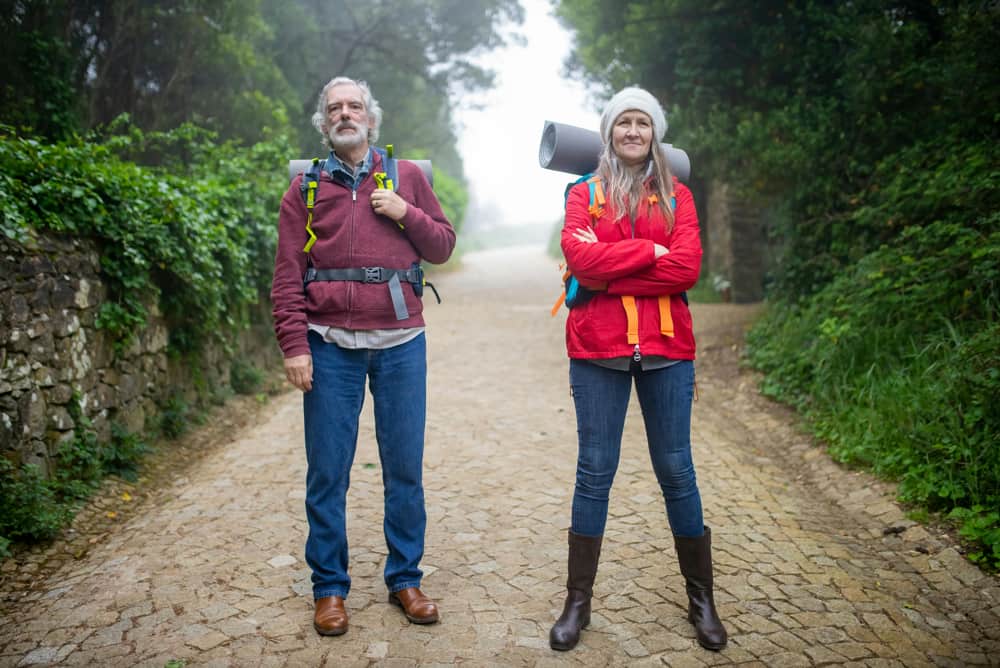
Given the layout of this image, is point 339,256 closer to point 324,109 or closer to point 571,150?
point 324,109

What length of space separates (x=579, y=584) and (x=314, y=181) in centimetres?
182

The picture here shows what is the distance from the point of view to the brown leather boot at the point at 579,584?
9.22ft

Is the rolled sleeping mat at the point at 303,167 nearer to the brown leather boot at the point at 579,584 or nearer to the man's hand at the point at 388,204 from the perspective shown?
the man's hand at the point at 388,204

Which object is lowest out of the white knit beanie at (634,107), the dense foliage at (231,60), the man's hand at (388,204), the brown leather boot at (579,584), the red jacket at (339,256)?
the brown leather boot at (579,584)

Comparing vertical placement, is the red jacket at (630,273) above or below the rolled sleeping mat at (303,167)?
below

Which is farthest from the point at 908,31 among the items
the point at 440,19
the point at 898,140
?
the point at 440,19

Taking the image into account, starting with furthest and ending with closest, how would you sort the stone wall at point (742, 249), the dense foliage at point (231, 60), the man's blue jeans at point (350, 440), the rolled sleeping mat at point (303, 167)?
the stone wall at point (742, 249)
the dense foliage at point (231, 60)
the rolled sleeping mat at point (303, 167)
the man's blue jeans at point (350, 440)

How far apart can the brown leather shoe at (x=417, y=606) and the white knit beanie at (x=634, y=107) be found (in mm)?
1918

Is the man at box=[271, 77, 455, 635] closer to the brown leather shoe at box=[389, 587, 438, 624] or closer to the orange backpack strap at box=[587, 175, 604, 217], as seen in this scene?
the brown leather shoe at box=[389, 587, 438, 624]

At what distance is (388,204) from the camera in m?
2.81

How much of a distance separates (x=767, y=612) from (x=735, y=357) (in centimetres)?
497

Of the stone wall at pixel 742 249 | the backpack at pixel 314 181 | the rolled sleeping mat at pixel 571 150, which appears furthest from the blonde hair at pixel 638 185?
the stone wall at pixel 742 249

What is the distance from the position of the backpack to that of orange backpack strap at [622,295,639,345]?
0.91m

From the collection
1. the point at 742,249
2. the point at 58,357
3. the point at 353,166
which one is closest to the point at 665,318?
the point at 353,166
